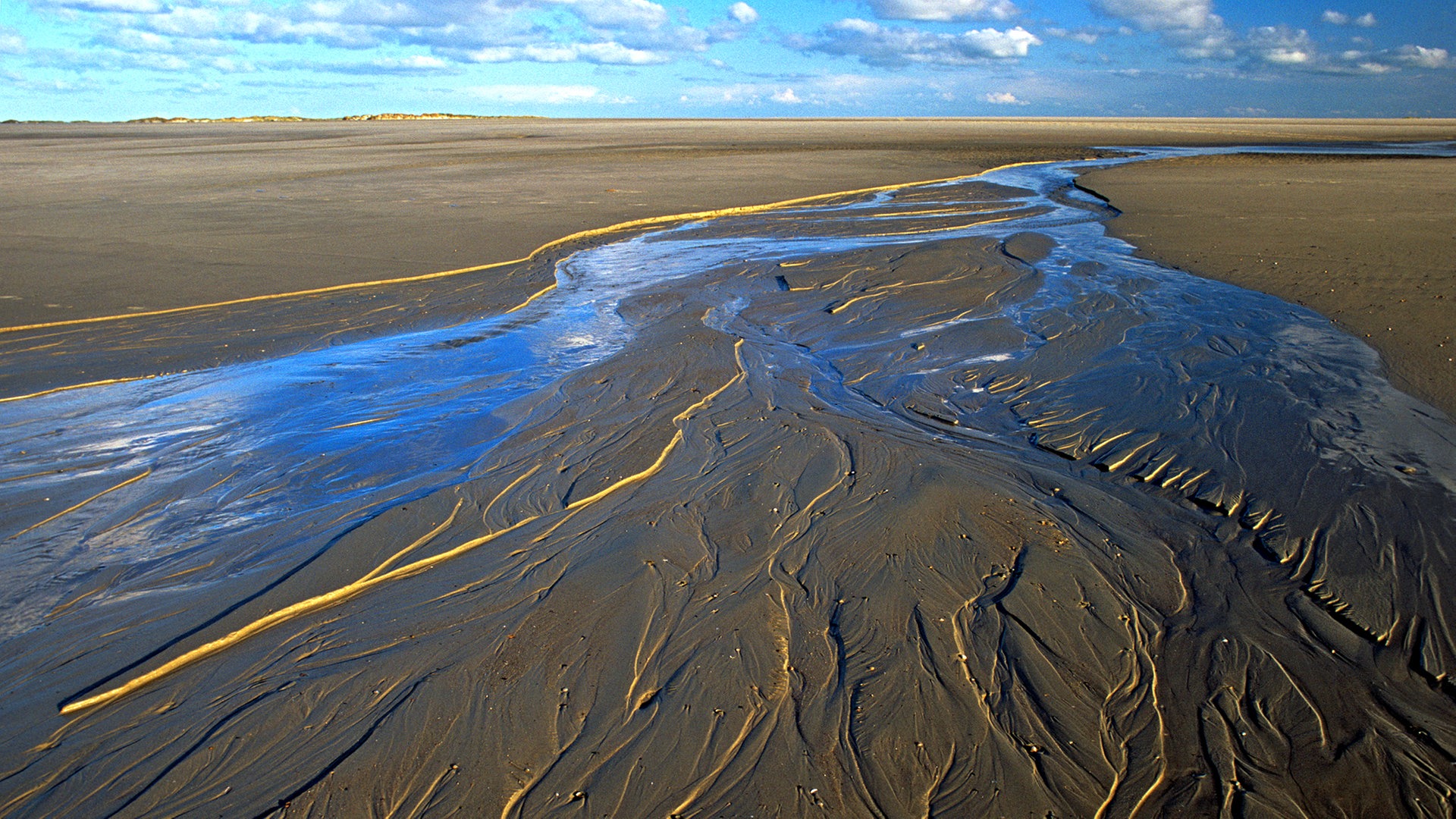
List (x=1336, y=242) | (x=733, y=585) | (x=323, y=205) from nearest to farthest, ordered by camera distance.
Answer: (x=733, y=585) < (x=1336, y=242) < (x=323, y=205)

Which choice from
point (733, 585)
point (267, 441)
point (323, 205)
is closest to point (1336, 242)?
point (733, 585)

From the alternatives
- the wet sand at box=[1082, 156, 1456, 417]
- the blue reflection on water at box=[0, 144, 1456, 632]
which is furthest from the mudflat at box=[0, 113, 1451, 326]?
the wet sand at box=[1082, 156, 1456, 417]

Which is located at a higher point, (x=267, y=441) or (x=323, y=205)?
(x=267, y=441)

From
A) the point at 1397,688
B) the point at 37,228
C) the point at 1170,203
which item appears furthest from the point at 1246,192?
the point at 37,228


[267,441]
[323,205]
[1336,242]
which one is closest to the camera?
[267,441]

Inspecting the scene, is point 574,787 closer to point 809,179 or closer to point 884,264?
point 884,264

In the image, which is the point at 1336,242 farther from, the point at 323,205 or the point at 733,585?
the point at 323,205
